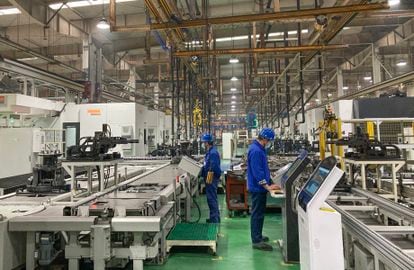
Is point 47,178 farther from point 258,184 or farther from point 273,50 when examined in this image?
point 273,50

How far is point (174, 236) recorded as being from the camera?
10.9ft

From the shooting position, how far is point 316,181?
1659mm

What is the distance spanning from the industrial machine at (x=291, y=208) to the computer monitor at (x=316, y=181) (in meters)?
0.99

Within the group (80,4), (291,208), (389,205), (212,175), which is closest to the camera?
(389,205)

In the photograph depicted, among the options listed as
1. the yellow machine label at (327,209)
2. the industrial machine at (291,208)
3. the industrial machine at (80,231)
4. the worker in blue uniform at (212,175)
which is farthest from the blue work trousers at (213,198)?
the yellow machine label at (327,209)

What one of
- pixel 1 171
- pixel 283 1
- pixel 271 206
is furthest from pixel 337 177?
pixel 1 171

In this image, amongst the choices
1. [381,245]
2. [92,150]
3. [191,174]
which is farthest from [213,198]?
[381,245]

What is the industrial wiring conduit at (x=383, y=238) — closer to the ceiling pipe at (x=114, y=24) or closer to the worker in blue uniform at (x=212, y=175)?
the worker in blue uniform at (x=212, y=175)

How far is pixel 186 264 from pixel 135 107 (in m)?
4.72

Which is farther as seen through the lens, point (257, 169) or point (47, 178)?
point (257, 169)

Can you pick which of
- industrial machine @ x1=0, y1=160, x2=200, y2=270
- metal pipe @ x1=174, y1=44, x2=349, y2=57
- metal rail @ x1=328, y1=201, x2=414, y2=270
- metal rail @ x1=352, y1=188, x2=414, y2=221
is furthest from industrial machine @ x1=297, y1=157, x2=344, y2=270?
metal pipe @ x1=174, y1=44, x2=349, y2=57

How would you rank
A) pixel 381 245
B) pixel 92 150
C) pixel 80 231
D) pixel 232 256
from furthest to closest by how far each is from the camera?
1. pixel 232 256
2. pixel 92 150
3. pixel 80 231
4. pixel 381 245

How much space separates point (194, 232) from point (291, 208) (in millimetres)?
1263

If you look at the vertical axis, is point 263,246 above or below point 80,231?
below
